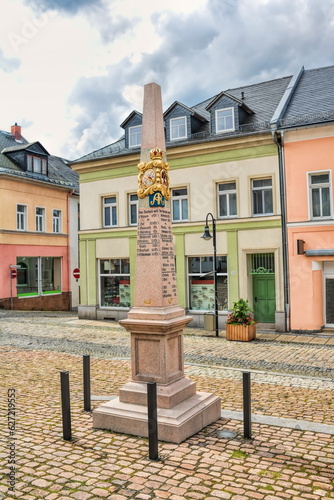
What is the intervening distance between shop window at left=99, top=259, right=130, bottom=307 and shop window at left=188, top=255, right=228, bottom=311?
3.17 m

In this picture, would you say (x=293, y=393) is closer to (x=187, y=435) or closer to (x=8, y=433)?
(x=187, y=435)

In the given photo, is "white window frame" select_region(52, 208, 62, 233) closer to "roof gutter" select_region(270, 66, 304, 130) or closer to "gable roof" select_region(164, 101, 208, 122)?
"gable roof" select_region(164, 101, 208, 122)

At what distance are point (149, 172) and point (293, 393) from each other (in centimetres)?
500

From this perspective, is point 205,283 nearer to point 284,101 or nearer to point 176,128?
point 176,128

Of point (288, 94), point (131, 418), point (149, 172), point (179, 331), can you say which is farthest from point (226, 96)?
point (131, 418)

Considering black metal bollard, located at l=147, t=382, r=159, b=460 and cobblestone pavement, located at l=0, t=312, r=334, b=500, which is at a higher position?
black metal bollard, located at l=147, t=382, r=159, b=460

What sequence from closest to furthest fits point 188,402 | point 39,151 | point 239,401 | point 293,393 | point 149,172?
point 188,402 → point 149,172 → point 239,401 → point 293,393 → point 39,151

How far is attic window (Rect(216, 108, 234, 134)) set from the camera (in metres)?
18.3

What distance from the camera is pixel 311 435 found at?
20.4ft

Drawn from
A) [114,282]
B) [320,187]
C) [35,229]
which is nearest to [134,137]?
[114,282]

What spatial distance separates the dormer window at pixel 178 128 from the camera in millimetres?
19516

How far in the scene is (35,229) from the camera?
2848 centimetres

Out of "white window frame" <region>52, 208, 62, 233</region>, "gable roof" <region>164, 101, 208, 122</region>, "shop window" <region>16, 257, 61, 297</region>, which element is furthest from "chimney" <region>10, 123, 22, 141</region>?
"gable roof" <region>164, 101, 208, 122</region>

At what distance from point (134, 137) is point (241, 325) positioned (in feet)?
A: 34.3
